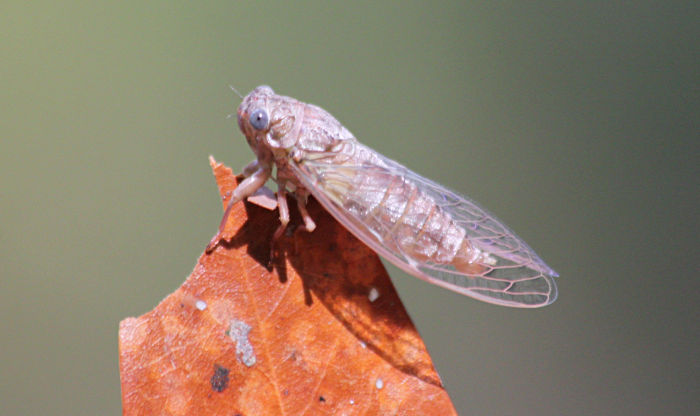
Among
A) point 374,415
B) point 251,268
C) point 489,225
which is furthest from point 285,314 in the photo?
point 489,225

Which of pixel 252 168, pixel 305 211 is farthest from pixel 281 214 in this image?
pixel 252 168

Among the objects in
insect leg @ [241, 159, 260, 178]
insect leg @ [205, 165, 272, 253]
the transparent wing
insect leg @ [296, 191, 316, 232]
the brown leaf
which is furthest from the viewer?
insect leg @ [241, 159, 260, 178]

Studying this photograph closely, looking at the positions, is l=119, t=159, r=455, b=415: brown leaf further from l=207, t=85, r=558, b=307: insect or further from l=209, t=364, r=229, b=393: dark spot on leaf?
l=207, t=85, r=558, b=307: insect

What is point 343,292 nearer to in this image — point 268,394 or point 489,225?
point 268,394

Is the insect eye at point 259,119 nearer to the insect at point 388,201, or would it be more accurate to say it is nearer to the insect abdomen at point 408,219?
the insect at point 388,201

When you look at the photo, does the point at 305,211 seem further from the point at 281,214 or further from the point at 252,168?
the point at 252,168

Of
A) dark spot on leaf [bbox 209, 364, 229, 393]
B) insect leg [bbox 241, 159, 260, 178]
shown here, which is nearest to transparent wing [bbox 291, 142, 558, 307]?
insect leg [bbox 241, 159, 260, 178]

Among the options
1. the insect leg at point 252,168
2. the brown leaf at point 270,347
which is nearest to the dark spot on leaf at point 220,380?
the brown leaf at point 270,347
